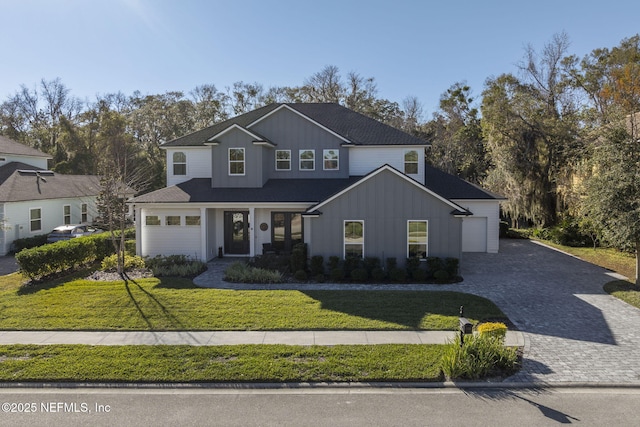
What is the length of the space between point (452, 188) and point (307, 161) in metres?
7.95

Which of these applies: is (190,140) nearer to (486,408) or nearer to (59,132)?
(486,408)

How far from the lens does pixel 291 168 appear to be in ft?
72.9

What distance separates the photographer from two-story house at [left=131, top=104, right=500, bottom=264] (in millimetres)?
16953

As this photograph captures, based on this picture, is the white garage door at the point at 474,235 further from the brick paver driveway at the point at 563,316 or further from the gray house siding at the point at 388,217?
the gray house siding at the point at 388,217

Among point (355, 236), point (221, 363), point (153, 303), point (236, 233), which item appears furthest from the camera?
point (236, 233)

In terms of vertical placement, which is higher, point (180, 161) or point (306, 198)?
point (180, 161)

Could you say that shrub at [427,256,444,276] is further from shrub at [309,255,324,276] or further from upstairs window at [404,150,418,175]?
upstairs window at [404,150,418,175]

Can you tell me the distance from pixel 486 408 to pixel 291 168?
54.3 ft

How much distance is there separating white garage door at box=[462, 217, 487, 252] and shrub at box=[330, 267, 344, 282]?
383 inches

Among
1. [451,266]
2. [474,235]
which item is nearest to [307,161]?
[451,266]

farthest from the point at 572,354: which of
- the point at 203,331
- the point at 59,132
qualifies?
the point at 59,132

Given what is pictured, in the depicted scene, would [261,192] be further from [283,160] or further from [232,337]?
[232,337]

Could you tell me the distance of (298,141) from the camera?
72.5 feet

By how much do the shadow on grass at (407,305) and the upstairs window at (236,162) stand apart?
356 inches
